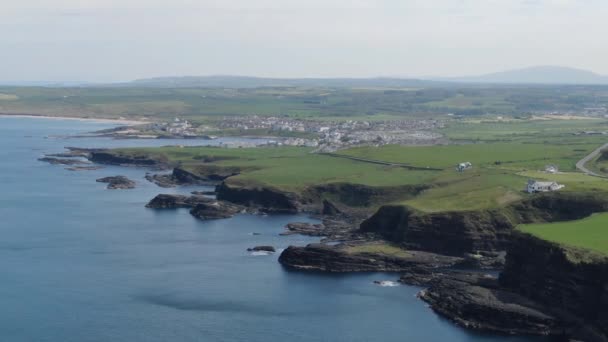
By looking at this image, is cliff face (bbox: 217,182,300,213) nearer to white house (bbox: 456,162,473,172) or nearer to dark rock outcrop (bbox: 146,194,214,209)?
dark rock outcrop (bbox: 146,194,214,209)

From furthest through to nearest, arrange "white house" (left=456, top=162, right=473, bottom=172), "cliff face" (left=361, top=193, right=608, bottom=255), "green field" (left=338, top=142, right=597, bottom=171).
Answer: "green field" (left=338, top=142, right=597, bottom=171), "white house" (left=456, top=162, right=473, bottom=172), "cliff face" (left=361, top=193, right=608, bottom=255)

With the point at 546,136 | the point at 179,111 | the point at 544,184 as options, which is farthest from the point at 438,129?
the point at 544,184

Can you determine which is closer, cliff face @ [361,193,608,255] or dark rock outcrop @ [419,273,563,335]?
dark rock outcrop @ [419,273,563,335]

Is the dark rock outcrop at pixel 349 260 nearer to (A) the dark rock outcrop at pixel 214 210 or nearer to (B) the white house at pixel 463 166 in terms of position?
(A) the dark rock outcrop at pixel 214 210

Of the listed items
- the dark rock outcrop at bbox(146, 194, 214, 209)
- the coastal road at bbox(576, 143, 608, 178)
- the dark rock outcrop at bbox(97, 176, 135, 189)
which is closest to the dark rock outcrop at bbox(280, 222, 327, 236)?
the dark rock outcrop at bbox(146, 194, 214, 209)

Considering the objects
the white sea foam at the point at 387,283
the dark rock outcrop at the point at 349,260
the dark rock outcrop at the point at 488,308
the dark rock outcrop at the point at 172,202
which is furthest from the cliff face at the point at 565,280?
the dark rock outcrop at the point at 172,202

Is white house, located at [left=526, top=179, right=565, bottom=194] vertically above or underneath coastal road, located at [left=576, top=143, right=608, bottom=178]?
above

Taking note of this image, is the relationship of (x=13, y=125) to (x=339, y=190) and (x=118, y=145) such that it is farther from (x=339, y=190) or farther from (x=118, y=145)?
(x=339, y=190)

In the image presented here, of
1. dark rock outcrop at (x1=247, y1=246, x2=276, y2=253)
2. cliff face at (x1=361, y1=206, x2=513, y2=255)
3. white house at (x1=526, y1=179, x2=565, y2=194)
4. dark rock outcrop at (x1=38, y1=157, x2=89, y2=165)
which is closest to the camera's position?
cliff face at (x1=361, y1=206, x2=513, y2=255)
